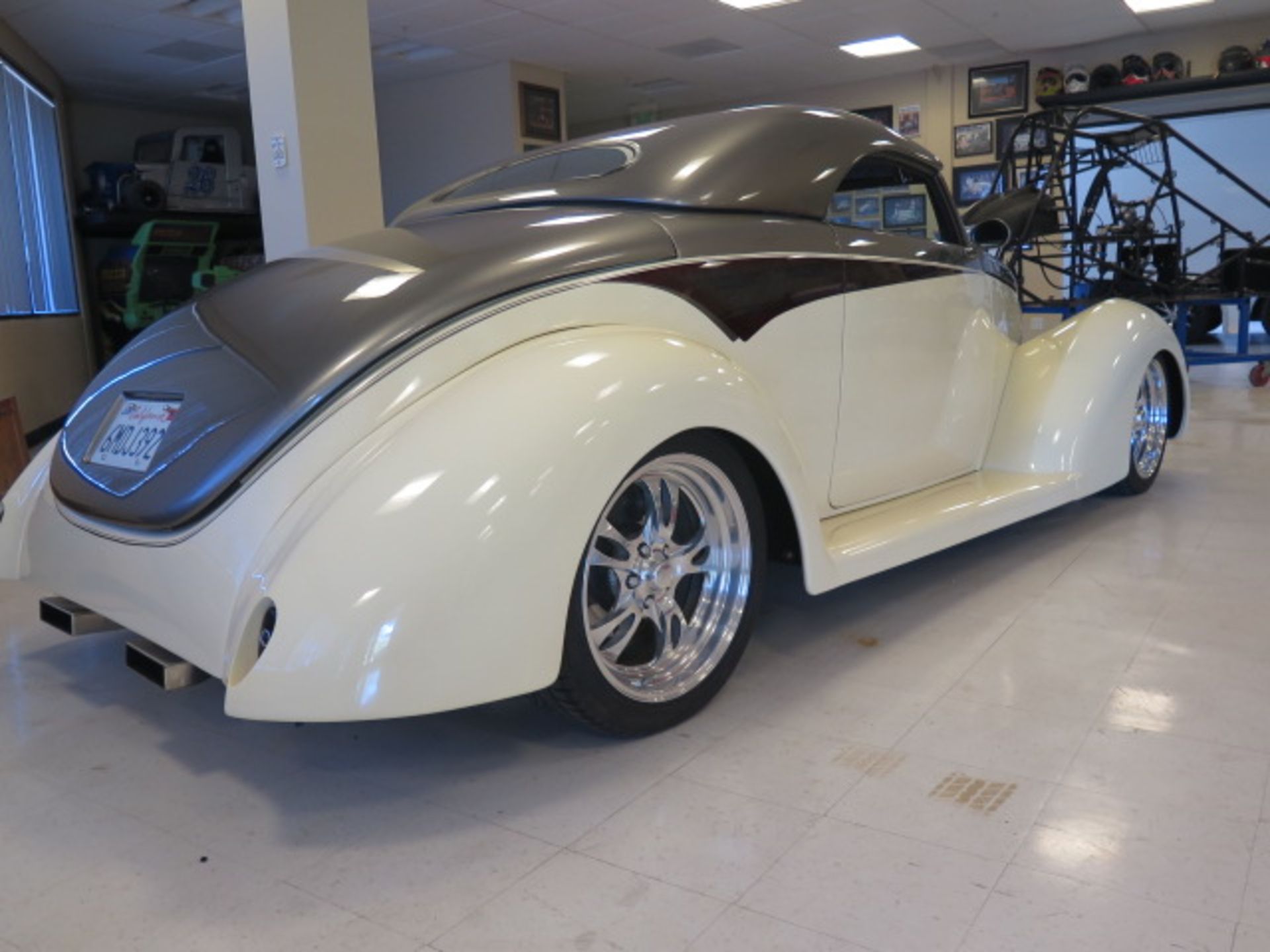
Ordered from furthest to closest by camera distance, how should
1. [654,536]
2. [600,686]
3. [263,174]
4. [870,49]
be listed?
[870,49] → [263,174] → [654,536] → [600,686]

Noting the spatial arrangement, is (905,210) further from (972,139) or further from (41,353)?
(972,139)

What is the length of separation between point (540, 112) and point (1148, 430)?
920 cm

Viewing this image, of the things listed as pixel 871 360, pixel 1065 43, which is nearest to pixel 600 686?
pixel 871 360

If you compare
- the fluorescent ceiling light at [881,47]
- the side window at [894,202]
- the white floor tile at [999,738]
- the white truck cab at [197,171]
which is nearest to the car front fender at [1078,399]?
the side window at [894,202]

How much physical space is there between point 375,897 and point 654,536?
937mm

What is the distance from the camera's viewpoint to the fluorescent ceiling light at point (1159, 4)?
10492 millimetres

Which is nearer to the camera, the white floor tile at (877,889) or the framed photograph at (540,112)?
the white floor tile at (877,889)

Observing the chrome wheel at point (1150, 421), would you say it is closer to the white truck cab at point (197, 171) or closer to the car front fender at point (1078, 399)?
the car front fender at point (1078, 399)

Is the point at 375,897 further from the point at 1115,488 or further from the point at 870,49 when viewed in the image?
the point at 870,49

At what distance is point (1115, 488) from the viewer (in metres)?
4.38

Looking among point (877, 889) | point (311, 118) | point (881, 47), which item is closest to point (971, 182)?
point (881, 47)

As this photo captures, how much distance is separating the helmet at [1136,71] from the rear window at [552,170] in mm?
11172

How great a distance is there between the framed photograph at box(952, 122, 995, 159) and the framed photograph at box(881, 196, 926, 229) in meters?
10.3

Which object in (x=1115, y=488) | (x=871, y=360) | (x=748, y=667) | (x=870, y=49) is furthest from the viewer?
(x=870, y=49)
